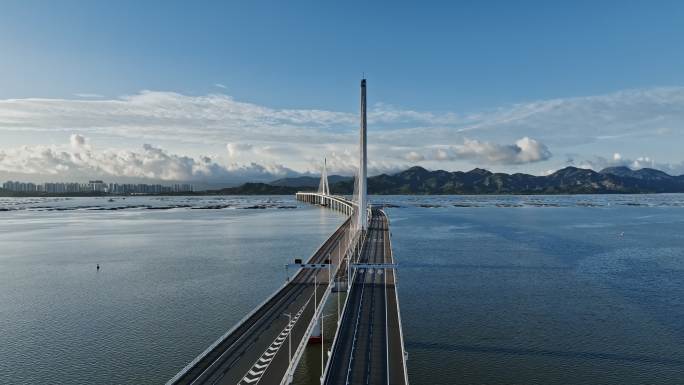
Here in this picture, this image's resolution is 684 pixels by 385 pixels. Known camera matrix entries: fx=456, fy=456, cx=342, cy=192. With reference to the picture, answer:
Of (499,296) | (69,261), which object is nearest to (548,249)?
(499,296)

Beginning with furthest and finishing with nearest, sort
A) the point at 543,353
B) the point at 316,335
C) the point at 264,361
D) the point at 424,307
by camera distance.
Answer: the point at 424,307 → the point at 316,335 → the point at 543,353 → the point at 264,361

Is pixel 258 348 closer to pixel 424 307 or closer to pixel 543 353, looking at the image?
pixel 424 307

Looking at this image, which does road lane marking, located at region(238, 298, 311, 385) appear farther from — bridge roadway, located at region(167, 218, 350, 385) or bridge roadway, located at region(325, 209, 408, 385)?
bridge roadway, located at region(325, 209, 408, 385)

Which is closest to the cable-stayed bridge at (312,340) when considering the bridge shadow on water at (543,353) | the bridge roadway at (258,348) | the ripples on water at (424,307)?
the bridge roadway at (258,348)

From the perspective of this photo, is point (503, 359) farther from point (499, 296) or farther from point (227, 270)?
point (227, 270)

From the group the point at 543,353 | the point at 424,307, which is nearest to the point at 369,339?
the point at 543,353

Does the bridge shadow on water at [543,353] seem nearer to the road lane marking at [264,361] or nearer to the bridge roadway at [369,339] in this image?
the bridge roadway at [369,339]
